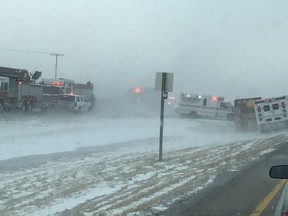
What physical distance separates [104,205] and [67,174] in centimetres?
399

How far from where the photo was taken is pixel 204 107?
48500mm

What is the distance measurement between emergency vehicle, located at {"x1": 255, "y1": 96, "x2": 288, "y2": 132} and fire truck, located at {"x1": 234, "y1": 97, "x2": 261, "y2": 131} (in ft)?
3.75

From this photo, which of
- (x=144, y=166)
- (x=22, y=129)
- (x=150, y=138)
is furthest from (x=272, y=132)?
(x=144, y=166)

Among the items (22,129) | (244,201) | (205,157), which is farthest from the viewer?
(22,129)

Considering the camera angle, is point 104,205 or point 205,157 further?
point 205,157

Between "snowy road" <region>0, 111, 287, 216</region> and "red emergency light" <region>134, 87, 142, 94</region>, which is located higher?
"red emergency light" <region>134, 87, 142, 94</region>

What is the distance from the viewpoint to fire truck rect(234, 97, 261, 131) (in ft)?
106

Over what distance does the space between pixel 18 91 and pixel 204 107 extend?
19.0m

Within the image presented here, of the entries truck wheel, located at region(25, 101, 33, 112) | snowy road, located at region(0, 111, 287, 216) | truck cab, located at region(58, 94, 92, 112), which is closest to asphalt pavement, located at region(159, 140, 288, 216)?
snowy road, located at region(0, 111, 287, 216)

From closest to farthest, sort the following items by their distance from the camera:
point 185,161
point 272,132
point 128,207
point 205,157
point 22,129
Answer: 1. point 128,207
2. point 185,161
3. point 205,157
4. point 22,129
5. point 272,132

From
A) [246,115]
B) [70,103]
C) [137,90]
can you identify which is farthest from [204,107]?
[246,115]

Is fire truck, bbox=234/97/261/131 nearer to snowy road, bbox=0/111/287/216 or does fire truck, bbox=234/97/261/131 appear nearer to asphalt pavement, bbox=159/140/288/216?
snowy road, bbox=0/111/287/216

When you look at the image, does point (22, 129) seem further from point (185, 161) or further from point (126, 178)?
point (126, 178)

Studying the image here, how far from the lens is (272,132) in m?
30.9
